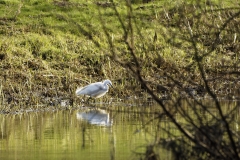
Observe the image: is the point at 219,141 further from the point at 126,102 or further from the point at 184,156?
the point at 126,102

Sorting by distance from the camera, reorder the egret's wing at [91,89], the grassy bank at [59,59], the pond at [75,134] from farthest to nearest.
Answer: the grassy bank at [59,59], the egret's wing at [91,89], the pond at [75,134]

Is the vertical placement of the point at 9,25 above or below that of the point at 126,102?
above

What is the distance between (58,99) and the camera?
1537 cm

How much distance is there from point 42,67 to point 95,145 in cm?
706

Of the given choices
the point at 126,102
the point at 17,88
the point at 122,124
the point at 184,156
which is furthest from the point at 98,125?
the point at 184,156

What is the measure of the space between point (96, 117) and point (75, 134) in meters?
1.78

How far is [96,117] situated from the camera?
12797mm

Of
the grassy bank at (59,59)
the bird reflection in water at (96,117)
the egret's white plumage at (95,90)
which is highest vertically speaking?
the grassy bank at (59,59)

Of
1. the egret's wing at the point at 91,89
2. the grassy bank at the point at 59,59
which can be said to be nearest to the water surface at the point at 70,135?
the egret's wing at the point at 91,89

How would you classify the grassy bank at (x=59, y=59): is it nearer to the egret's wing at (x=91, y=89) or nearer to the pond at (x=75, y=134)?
the egret's wing at (x=91, y=89)

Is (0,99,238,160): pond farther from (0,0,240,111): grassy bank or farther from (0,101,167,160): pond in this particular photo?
(0,0,240,111): grassy bank

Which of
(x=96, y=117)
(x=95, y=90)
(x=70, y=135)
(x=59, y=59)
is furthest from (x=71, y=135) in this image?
(x=59, y=59)

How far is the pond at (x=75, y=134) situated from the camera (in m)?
9.49

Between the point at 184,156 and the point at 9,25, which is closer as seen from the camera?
the point at 184,156
